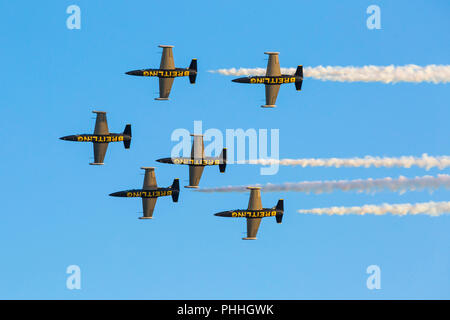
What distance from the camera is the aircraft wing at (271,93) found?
136 m

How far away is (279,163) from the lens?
131 meters

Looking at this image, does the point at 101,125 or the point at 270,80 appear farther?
the point at 101,125

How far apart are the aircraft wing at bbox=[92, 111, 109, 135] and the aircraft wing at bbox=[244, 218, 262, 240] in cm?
1736

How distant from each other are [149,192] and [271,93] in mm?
16022

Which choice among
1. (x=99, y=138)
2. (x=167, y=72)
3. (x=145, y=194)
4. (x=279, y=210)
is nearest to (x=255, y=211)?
(x=279, y=210)

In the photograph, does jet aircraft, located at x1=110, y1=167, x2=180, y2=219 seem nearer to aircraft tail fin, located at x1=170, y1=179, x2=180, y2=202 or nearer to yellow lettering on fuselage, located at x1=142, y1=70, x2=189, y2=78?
aircraft tail fin, located at x1=170, y1=179, x2=180, y2=202

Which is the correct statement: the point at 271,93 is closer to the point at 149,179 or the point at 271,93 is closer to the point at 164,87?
the point at 164,87

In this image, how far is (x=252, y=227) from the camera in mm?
132625

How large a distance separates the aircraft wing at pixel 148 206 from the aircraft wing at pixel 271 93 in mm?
15285

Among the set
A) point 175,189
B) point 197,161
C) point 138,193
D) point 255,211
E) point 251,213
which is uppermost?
point 197,161
